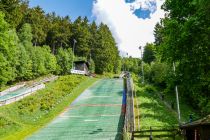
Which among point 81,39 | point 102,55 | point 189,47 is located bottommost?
Result: point 189,47

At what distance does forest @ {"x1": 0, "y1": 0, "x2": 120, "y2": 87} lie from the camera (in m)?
68.3

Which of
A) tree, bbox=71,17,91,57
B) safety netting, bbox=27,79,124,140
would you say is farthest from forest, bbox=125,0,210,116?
tree, bbox=71,17,91,57

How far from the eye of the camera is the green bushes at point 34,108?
46.2 m

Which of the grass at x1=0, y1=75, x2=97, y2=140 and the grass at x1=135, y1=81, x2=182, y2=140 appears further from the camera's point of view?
the grass at x1=0, y1=75, x2=97, y2=140

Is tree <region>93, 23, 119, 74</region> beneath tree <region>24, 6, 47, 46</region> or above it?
beneath

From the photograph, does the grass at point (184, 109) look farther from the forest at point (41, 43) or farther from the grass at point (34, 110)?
the forest at point (41, 43)

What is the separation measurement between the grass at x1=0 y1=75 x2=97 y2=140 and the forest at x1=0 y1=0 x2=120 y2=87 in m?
7.56

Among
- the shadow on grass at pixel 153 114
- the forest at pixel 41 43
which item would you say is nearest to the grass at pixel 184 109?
the shadow on grass at pixel 153 114

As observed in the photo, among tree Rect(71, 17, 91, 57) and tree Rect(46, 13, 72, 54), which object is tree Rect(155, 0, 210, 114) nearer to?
tree Rect(46, 13, 72, 54)

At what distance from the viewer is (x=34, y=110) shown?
54750mm

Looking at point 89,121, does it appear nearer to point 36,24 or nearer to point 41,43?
point 36,24

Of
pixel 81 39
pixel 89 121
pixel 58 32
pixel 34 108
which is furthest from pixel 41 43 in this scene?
pixel 89 121

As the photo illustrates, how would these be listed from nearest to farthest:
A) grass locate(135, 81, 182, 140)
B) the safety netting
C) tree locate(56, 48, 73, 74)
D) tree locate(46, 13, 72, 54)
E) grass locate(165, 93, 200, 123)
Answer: the safety netting
grass locate(135, 81, 182, 140)
grass locate(165, 93, 200, 123)
tree locate(56, 48, 73, 74)
tree locate(46, 13, 72, 54)

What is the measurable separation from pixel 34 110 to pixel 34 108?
2.02ft
